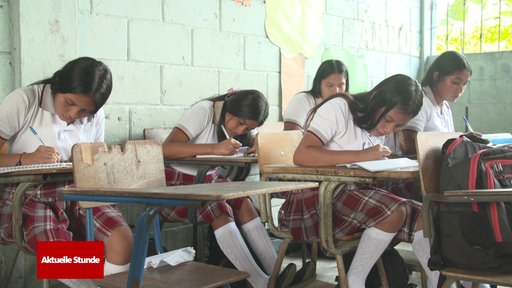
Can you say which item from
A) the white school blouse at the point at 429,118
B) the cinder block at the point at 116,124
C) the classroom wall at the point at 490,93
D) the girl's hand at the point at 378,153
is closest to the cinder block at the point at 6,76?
the cinder block at the point at 116,124

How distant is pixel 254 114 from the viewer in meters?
2.76

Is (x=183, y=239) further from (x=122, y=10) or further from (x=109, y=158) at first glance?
(x=109, y=158)

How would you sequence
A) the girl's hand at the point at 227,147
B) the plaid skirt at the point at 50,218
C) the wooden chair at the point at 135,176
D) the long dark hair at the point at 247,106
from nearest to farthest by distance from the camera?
the wooden chair at the point at 135,176 < the plaid skirt at the point at 50,218 < the girl's hand at the point at 227,147 < the long dark hair at the point at 247,106

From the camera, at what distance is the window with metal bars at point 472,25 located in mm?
5387

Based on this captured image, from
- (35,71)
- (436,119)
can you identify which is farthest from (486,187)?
(35,71)

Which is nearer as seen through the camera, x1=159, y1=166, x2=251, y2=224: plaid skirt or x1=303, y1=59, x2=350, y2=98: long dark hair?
x1=159, y1=166, x2=251, y2=224: plaid skirt

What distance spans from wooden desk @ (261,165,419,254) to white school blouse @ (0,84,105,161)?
0.79 meters

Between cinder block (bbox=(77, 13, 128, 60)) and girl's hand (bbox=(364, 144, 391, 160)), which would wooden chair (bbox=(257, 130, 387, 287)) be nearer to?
girl's hand (bbox=(364, 144, 391, 160))

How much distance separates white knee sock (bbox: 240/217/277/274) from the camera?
2.41 metres

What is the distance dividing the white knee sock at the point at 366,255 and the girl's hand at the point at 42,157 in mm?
1086

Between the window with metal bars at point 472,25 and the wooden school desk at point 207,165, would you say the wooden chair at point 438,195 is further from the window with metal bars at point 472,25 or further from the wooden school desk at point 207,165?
the window with metal bars at point 472,25

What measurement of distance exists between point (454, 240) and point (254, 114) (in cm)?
130

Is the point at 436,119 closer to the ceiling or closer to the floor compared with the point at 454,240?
closer to the ceiling

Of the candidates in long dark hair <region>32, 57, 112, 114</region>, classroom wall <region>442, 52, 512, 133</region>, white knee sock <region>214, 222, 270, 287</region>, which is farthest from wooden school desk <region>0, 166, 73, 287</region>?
classroom wall <region>442, 52, 512, 133</region>
